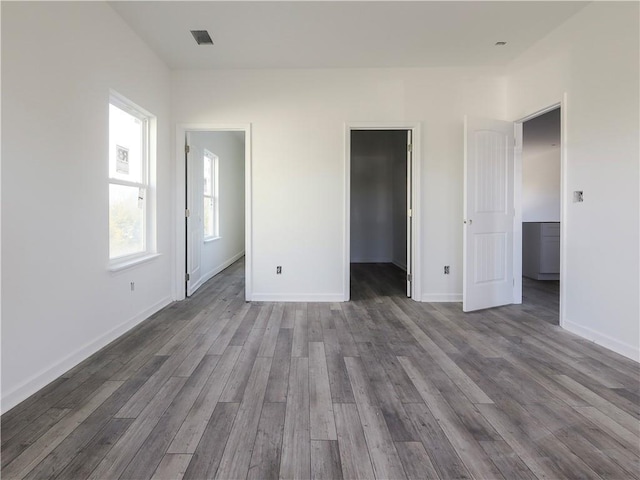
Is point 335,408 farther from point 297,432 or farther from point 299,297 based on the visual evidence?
point 299,297

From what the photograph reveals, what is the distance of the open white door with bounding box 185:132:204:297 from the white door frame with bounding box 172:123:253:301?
0.10 m

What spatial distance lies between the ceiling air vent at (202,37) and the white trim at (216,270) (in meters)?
2.79

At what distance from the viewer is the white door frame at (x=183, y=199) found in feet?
12.4

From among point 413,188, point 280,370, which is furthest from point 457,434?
point 413,188

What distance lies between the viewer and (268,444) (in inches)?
55.6

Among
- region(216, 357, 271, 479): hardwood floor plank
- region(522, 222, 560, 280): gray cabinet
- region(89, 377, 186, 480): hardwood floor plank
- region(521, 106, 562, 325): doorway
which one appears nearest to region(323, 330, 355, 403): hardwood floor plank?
region(216, 357, 271, 479): hardwood floor plank

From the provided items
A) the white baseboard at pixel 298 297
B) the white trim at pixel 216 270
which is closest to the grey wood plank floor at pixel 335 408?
the white baseboard at pixel 298 297

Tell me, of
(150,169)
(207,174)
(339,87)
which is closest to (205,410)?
(150,169)

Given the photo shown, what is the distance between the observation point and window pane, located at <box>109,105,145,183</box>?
2.80m

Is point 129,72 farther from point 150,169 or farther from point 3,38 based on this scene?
point 3,38

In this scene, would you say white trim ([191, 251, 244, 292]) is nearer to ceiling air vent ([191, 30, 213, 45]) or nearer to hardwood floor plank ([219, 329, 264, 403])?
hardwood floor plank ([219, 329, 264, 403])

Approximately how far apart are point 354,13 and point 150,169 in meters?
2.48

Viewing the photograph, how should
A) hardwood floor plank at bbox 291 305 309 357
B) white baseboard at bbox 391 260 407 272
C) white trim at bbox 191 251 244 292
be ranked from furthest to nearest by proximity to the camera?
1. white baseboard at bbox 391 260 407 272
2. white trim at bbox 191 251 244 292
3. hardwood floor plank at bbox 291 305 309 357

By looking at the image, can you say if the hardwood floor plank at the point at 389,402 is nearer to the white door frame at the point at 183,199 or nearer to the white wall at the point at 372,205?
the white door frame at the point at 183,199
